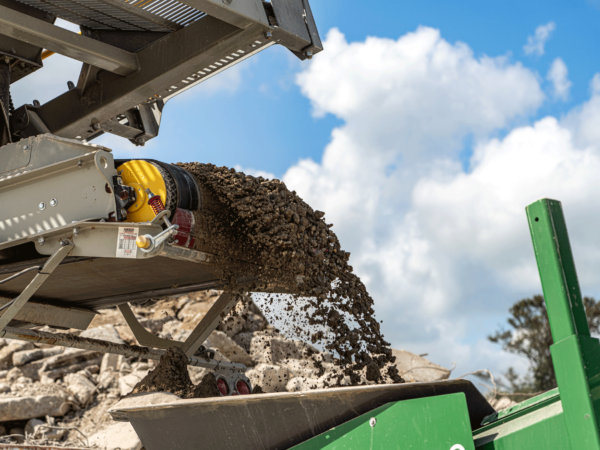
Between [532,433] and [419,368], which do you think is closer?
[532,433]

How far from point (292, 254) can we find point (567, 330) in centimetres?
175

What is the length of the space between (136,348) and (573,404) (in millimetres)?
3535

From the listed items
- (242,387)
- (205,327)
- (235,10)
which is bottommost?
(242,387)

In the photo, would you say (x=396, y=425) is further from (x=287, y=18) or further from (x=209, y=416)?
(x=287, y=18)

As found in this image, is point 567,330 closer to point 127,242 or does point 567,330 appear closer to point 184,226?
point 184,226

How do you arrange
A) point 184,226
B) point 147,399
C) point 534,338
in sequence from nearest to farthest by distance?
point 184,226
point 147,399
point 534,338

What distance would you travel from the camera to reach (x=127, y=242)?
121 inches

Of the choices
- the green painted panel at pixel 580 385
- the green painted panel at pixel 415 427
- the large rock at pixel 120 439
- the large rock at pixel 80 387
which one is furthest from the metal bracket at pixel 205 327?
the green painted panel at pixel 580 385

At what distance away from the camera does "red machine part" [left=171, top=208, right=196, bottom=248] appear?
3.17 metres

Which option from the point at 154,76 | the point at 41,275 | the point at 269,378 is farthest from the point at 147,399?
the point at 269,378

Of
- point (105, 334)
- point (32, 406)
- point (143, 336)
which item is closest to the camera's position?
point (143, 336)

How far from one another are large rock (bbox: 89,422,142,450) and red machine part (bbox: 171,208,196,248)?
6.39 ft

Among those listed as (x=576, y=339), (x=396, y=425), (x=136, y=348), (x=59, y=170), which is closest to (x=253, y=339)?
(x=136, y=348)

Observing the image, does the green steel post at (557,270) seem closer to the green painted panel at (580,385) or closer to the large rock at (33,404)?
the green painted panel at (580,385)
